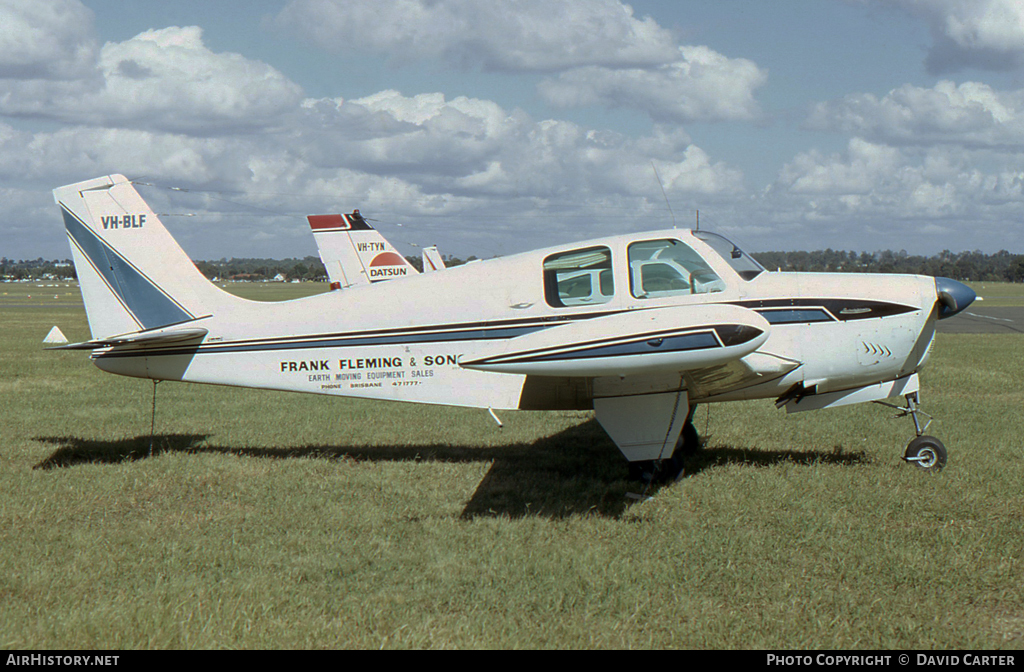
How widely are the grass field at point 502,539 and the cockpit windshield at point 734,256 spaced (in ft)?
6.30

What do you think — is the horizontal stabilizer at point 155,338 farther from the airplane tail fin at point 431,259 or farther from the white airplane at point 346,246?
the airplane tail fin at point 431,259

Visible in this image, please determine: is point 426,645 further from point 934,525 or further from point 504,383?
point 934,525

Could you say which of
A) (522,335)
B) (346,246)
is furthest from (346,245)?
(522,335)

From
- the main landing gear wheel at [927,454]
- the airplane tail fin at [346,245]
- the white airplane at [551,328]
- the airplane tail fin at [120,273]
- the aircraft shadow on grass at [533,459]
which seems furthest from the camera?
the airplane tail fin at [346,245]

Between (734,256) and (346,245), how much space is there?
17.7 m

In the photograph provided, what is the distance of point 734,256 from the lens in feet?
22.8

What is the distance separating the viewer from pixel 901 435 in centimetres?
886

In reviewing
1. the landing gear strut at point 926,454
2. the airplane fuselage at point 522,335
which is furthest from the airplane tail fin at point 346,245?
the landing gear strut at point 926,454

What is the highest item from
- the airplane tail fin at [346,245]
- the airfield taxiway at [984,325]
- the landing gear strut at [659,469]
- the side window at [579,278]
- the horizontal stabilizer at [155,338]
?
the airplane tail fin at [346,245]

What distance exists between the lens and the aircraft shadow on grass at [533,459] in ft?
21.3

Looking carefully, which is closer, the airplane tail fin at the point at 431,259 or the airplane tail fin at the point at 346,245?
the airplane tail fin at the point at 346,245

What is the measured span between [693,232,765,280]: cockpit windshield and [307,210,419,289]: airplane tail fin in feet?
55.5

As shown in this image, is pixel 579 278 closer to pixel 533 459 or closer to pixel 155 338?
pixel 533 459

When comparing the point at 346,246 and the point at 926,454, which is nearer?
the point at 926,454
